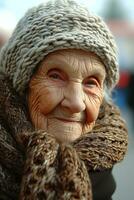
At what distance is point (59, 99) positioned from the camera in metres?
2.09

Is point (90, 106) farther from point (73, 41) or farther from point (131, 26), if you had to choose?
point (131, 26)

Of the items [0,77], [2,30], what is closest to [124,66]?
[2,30]

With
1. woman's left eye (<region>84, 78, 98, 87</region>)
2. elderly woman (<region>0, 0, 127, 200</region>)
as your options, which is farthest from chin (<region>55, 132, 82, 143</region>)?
woman's left eye (<region>84, 78, 98, 87</region>)

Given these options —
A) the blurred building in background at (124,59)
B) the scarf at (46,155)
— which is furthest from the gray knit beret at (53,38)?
the blurred building in background at (124,59)

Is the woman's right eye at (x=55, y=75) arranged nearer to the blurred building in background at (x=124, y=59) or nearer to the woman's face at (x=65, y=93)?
the woman's face at (x=65, y=93)

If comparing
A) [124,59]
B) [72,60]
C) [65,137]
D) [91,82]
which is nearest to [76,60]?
[72,60]

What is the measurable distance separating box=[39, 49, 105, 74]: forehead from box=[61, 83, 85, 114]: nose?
0.07 meters

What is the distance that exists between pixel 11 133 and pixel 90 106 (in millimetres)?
332

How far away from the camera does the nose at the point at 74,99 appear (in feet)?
6.78

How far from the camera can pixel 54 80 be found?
6.95 ft

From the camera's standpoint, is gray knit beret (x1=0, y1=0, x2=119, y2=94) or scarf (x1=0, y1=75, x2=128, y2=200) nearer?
scarf (x1=0, y1=75, x2=128, y2=200)

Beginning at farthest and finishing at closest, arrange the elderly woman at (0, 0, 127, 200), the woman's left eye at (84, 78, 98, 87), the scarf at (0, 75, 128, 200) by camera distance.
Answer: the woman's left eye at (84, 78, 98, 87)
the elderly woman at (0, 0, 127, 200)
the scarf at (0, 75, 128, 200)

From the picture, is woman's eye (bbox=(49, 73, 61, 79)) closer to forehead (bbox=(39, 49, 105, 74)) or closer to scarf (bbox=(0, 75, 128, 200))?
forehead (bbox=(39, 49, 105, 74))

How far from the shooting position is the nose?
2.07m
